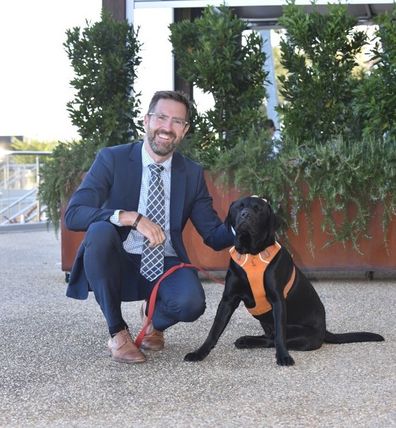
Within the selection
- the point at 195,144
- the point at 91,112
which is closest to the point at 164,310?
the point at 195,144

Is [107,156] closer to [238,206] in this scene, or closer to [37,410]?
[238,206]

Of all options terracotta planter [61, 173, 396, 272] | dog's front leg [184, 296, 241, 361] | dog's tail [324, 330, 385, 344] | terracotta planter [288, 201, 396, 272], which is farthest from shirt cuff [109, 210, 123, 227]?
Answer: terracotta planter [288, 201, 396, 272]

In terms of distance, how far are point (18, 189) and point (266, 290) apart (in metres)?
8.68

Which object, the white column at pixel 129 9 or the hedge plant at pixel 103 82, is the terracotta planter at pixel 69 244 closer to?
the hedge plant at pixel 103 82

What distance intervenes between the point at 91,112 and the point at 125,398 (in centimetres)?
413

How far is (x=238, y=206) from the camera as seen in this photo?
362 centimetres

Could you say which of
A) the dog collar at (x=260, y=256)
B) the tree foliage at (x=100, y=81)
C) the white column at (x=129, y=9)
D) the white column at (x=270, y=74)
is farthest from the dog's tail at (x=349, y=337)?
the white column at (x=270, y=74)

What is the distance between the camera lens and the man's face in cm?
367

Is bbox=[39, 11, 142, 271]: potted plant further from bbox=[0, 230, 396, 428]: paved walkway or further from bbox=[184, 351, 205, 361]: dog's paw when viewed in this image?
bbox=[184, 351, 205, 361]: dog's paw

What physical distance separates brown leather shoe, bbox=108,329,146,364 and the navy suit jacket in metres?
0.28

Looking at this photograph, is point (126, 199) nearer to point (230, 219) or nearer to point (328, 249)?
point (230, 219)

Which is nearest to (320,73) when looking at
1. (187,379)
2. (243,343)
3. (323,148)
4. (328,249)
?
(323,148)

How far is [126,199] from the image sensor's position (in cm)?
377

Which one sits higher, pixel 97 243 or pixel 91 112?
pixel 91 112
